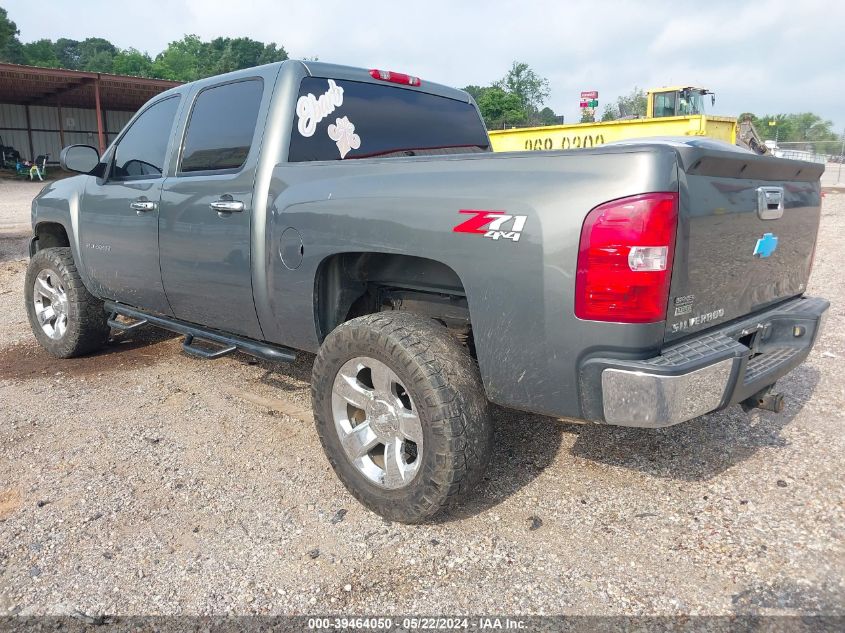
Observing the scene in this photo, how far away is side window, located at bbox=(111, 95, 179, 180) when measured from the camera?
4.12 metres

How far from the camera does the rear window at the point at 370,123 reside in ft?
11.1

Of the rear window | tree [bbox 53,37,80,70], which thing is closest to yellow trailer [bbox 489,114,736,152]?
the rear window

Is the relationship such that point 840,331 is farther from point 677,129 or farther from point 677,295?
point 677,129

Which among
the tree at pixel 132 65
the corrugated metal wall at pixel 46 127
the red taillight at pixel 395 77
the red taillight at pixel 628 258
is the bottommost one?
the red taillight at pixel 628 258

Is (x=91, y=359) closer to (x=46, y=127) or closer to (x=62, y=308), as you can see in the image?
(x=62, y=308)

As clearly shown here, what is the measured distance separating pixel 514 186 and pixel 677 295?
68 centimetres

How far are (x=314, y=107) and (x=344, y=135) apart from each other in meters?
0.21

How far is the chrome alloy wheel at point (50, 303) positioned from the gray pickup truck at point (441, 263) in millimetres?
1131

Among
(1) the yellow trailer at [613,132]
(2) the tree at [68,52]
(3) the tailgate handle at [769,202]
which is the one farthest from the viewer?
(2) the tree at [68,52]

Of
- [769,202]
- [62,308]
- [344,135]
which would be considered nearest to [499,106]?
[62,308]

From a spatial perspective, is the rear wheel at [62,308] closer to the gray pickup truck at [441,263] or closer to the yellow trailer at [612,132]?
the gray pickup truck at [441,263]

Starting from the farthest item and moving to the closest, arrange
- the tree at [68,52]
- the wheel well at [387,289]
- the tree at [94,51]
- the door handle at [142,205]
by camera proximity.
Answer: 1. the tree at [68,52]
2. the tree at [94,51]
3. the door handle at [142,205]
4. the wheel well at [387,289]

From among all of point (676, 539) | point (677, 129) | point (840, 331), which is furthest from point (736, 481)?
point (677, 129)

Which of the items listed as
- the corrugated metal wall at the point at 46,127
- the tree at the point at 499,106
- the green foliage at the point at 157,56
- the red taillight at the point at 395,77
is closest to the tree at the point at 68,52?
the green foliage at the point at 157,56
